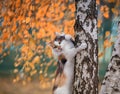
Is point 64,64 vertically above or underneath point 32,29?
above

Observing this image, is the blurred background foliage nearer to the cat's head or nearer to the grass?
the grass

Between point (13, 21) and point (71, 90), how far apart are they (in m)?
1.82

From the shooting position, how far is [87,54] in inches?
79.4

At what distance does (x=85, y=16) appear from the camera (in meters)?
2.06

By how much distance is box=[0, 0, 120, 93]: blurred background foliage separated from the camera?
12.3 feet

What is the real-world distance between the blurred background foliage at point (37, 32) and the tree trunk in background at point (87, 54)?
1.53m

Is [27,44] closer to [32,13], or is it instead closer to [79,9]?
[32,13]

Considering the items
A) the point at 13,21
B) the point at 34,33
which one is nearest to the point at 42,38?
the point at 34,33

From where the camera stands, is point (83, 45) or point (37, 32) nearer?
point (83, 45)

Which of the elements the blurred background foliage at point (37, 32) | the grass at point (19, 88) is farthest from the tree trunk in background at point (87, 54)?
the grass at point (19, 88)

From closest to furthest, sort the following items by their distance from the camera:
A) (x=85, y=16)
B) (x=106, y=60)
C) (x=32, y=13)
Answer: (x=85, y=16) < (x=32, y=13) < (x=106, y=60)

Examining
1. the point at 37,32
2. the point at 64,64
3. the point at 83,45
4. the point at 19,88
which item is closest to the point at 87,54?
the point at 83,45

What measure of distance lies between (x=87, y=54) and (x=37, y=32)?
1.95 m

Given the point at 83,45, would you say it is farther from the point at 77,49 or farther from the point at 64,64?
the point at 64,64
